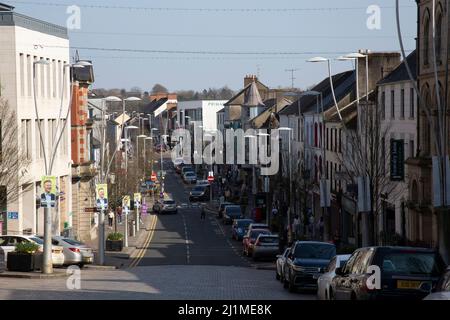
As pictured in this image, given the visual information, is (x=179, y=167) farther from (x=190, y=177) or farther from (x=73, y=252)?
(x=73, y=252)

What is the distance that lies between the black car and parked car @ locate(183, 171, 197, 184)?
120029 mm

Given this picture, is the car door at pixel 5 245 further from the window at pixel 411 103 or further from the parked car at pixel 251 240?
the window at pixel 411 103

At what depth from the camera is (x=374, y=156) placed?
145ft

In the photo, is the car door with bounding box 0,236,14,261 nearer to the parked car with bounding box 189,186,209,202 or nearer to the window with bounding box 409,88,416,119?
the window with bounding box 409,88,416,119

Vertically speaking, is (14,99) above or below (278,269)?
above

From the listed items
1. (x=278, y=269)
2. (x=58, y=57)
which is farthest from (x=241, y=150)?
(x=278, y=269)

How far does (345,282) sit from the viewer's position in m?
20.9

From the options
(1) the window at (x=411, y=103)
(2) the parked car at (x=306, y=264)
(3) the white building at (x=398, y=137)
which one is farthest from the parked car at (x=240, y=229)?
(2) the parked car at (x=306, y=264)

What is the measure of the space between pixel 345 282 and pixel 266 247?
1257 inches

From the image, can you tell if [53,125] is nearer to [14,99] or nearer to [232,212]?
[14,99]

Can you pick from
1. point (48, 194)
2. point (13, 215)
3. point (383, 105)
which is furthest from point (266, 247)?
point (48, 194)

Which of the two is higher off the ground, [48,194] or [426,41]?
[426,41]

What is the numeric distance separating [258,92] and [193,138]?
96.8 ft

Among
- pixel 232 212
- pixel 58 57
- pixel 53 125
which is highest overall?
pixel 58 57
